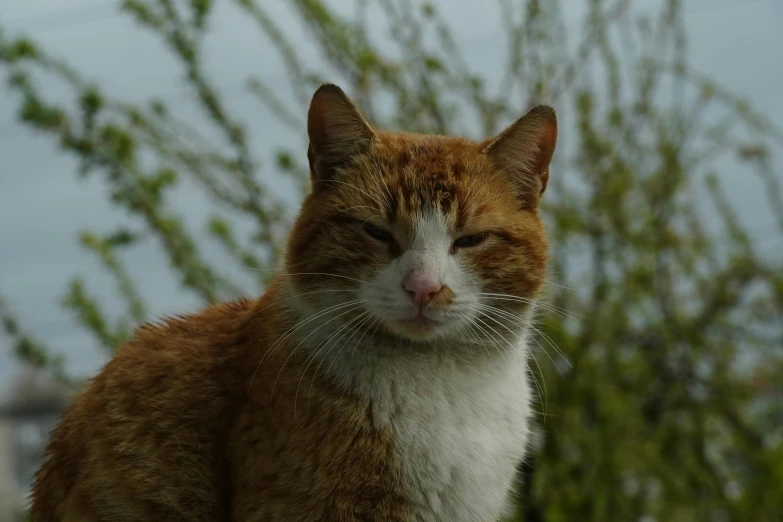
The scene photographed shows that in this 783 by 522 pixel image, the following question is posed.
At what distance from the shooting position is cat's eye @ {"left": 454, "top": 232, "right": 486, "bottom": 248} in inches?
76.4

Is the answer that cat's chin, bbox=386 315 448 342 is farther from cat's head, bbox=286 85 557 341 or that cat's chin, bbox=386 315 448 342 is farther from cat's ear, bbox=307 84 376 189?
cat's ear, bbox=307 84 376 189

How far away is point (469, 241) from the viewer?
1949 mm

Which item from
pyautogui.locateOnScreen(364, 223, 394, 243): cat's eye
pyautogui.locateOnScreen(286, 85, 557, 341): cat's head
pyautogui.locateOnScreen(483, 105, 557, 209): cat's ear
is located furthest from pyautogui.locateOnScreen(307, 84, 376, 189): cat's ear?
pyautogui.locateOnScreen(483, 105, 557, 209): cat's ear

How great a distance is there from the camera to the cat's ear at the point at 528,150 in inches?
81.2

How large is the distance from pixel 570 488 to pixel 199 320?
2.47m

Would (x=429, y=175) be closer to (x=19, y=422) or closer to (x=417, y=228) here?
(x=417, y=228)

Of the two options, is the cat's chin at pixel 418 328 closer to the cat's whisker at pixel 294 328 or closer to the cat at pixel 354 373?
the cat at pixel 354 373

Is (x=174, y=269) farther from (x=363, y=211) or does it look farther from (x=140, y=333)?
(x=363, y=211)

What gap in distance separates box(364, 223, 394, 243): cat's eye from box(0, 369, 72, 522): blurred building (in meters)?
2.65

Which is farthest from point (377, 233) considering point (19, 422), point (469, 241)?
point (19, 422)

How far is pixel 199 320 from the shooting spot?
2.18 m

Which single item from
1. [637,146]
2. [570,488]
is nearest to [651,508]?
[570,488]

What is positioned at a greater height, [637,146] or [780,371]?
[637,146]

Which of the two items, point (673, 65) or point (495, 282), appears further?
point (673, 65)
